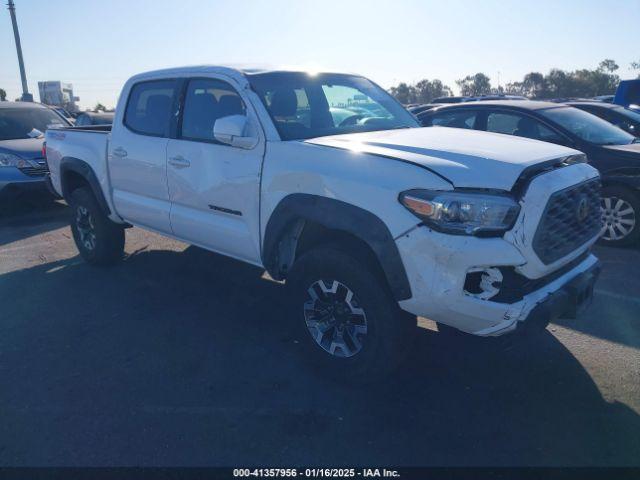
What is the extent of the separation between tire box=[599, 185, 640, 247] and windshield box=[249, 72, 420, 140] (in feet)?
9.86

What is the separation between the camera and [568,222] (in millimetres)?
3012

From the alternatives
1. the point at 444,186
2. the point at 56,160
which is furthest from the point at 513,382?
the point at 56,160

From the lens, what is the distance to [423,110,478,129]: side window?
680 centimetres

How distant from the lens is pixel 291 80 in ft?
13.5

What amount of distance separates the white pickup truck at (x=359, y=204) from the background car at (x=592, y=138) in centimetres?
247

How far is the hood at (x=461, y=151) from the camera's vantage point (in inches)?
106

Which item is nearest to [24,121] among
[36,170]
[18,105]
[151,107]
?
[18,105]

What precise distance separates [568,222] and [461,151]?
76 centimetres

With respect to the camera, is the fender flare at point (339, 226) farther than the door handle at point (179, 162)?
No

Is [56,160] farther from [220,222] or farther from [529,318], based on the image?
[529,318]

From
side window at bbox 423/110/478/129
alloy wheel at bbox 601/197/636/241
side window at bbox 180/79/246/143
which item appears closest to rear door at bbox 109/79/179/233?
side window at bbox 180/79/246/143

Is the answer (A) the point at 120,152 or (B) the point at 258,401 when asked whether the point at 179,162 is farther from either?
(B) the point at 258,401

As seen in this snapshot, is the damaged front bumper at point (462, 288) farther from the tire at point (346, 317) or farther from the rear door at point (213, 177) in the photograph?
the rear door at point (213, 177)

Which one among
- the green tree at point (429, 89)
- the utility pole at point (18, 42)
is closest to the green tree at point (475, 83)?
the green tree at point (429, 89)
